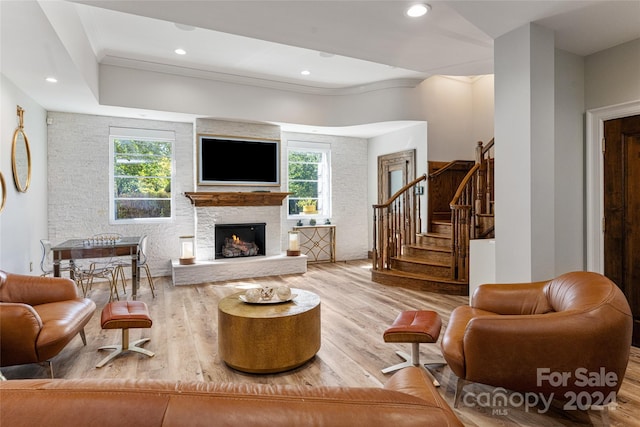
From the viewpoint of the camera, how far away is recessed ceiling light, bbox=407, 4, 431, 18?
2.66 m

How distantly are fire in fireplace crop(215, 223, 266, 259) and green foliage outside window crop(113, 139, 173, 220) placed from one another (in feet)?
3.30

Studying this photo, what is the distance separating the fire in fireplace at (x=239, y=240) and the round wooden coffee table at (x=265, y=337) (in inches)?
147

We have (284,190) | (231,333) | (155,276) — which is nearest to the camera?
(231,333)

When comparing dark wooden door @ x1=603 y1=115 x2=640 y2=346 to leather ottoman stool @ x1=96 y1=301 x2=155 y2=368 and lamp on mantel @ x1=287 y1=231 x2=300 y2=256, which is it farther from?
lamp on mantel @ x1=287 y1=231 x2=300 y2=256

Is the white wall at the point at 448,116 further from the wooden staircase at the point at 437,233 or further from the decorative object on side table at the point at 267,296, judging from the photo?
the decorative object on side table at the point at 267,296

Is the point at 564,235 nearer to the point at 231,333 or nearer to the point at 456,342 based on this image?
the point at 456,342

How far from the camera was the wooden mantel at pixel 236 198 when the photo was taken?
20.0 ft

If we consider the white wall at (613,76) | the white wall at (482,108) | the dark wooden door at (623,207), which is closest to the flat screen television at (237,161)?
the white wall at (482,108)

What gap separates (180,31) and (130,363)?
382 centimetres

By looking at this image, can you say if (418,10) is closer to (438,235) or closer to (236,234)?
(438,235)

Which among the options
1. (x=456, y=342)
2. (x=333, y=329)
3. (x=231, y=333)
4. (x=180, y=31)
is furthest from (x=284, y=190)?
(x=456, y=342)

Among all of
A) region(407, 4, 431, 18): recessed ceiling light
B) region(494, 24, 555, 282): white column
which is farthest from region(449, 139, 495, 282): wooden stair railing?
region(407, 4, 431, 18): recessed ceiling light

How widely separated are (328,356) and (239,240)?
403 centimetres

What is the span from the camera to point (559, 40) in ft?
9.93
